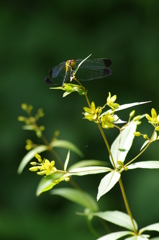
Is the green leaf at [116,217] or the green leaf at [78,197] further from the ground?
the green leaf at [116,217]

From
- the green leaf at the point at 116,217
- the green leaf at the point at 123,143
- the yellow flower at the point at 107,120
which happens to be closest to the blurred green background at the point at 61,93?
the green leaf at the point at 116,217

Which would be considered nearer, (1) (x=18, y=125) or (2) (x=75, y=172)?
(2) (x=75, y=172)

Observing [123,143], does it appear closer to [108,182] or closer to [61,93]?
[108,182]

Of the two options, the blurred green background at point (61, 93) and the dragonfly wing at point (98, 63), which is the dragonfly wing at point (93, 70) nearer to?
the dragonfly wing at point (98, 63)

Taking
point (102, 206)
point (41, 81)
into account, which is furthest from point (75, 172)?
point (41, 81)

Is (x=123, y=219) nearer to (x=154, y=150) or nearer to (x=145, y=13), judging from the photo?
(x=154, y=150)

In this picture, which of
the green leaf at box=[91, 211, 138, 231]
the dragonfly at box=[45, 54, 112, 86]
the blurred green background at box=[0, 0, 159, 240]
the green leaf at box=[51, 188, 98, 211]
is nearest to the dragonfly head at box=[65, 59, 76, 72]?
the dragonfly at box=[45, 54, 112, 86]

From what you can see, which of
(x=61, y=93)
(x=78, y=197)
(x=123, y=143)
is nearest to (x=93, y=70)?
(x=123, y=143)
